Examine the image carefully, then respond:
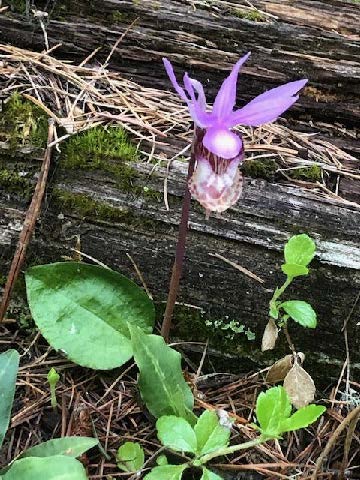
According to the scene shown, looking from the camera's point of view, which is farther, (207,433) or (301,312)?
(301,312)

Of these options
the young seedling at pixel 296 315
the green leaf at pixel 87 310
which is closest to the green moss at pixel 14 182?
the green leaf at pixel 87 310

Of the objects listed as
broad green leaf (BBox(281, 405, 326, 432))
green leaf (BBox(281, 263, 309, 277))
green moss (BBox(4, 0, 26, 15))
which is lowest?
broad green leaf (BBox(281, 405, 326, 432))

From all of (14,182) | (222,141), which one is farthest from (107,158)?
(222,141)

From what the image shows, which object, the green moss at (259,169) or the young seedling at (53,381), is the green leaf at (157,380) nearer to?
the young seedling at (53,381)

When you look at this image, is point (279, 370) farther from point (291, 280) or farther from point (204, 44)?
point (204, 44)

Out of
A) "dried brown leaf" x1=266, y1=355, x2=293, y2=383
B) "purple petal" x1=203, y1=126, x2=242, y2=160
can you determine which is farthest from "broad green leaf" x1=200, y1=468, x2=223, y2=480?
"purple petal" x1=203, y1=126, x2=242, y2=160

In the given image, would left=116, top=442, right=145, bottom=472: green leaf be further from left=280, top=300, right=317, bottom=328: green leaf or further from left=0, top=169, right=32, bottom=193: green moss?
left=0, top=169, right=32, bottom=193: green moss
